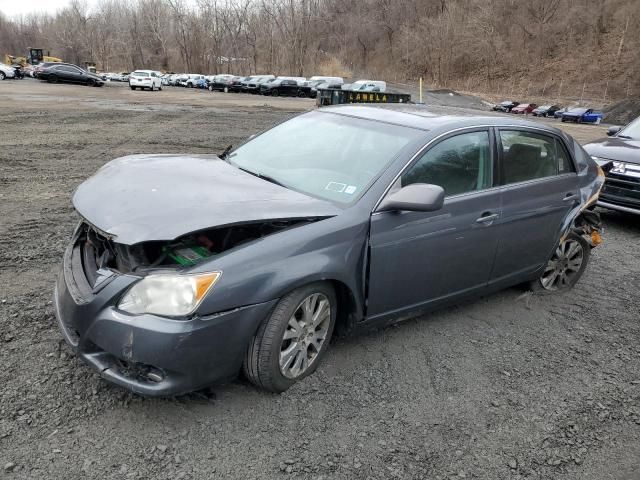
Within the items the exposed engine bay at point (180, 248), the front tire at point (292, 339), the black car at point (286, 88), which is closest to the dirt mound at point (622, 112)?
the black car at point (286, 88)

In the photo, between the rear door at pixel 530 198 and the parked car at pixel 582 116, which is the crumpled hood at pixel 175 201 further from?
the parked car at pixel 582 116

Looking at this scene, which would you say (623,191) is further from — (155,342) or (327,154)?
(155,342)

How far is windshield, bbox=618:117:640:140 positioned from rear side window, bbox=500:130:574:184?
4148mm

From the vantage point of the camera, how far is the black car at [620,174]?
6949 mm

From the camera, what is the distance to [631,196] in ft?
22.9

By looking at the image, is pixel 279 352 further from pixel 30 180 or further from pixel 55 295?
pixel 30 180

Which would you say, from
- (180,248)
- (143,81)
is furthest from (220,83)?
(180,248)

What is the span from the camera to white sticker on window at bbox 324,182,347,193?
3.45 meters

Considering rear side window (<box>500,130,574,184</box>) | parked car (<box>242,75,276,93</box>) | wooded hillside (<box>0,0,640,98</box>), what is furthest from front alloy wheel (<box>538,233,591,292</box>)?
wooded hillside (<box>0,0,640,98</box>)

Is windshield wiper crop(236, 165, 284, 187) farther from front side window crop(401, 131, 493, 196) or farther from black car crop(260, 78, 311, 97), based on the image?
black car crop(260, 78, 311, 97)

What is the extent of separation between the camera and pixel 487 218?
3883 mm

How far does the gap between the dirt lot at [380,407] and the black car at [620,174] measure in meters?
2.65

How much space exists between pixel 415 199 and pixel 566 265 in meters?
2.55

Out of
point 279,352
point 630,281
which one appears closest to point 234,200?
point 279,352
